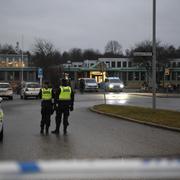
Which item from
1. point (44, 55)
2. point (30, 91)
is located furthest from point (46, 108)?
point (44, 55)

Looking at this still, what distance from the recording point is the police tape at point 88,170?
85.1 inches

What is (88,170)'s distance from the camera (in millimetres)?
2199

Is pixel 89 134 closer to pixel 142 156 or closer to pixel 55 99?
pixel 55 99

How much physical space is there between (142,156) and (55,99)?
513cm

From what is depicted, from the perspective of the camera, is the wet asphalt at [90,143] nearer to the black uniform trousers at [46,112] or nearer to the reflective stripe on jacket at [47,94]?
the black uniform trousers at [46,112]

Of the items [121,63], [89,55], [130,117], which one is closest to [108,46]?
[89,55]

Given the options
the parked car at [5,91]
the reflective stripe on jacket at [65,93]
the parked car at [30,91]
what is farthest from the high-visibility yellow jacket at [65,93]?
the parked car at [30,91]

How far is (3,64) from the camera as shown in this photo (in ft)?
420

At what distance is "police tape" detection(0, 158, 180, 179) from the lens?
2.16 metres

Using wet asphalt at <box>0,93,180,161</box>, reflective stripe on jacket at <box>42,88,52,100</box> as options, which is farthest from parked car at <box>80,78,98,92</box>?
reflective stripe on jacket at <box>42,88,52,100</box>

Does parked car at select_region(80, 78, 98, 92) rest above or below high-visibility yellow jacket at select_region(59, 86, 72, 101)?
below

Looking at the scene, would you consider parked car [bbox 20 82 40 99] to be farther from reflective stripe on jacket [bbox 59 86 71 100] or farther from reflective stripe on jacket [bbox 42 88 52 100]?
reflective stripe on jacket [bbox 59 86 71 100]

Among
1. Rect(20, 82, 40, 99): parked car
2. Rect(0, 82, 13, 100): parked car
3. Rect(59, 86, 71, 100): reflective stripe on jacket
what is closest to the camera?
Rect(59, 86, 71, 100): reflective stripe on jacket

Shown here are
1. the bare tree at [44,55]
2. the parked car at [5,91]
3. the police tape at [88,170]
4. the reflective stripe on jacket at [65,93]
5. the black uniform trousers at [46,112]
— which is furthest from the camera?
the bare tree at [44,55]
